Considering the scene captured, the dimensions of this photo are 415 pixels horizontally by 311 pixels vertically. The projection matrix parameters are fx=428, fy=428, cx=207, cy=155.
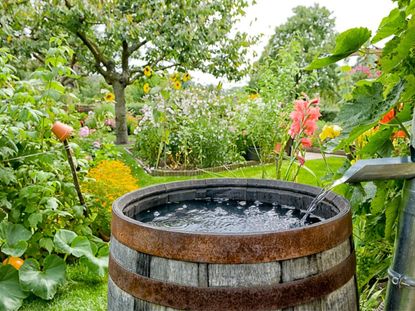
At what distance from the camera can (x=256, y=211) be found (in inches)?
55.0

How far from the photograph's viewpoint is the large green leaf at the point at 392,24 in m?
0.88

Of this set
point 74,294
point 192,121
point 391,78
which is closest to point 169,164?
point 192,121

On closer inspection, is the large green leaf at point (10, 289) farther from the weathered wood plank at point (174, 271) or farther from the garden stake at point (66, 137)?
the weathered wood plank at point (174, 271)

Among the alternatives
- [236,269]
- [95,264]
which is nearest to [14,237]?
[95,264]

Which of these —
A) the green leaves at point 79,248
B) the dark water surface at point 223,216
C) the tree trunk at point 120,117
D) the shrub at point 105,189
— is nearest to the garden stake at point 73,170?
the shrub at point 105,189

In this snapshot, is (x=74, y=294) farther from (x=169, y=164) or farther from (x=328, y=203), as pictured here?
(x=169, y=164)

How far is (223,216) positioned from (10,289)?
1.39 metres

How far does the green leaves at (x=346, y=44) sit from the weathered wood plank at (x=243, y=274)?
0.43 meters

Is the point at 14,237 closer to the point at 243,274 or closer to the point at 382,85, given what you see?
the point at 243,274

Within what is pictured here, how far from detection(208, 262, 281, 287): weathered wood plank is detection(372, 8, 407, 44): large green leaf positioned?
54cm

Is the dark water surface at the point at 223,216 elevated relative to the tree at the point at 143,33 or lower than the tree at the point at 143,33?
lower

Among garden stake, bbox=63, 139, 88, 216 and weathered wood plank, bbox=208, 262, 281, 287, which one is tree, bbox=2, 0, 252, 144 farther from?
weathered wood plank, bbox=208, 262, 281, 287

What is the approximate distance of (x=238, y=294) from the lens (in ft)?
2.88

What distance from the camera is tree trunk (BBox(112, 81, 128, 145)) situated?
29.3ft
